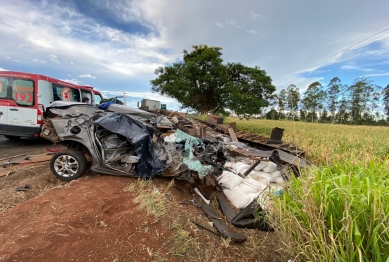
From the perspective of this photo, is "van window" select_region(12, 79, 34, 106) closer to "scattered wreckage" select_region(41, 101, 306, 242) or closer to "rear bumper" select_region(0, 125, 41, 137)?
"rear bumper" select_region(0, 125, 41, 137)

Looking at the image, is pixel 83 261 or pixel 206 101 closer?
pixel 83 261

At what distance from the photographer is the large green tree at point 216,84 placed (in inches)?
486

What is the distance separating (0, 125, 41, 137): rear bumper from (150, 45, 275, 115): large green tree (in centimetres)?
941

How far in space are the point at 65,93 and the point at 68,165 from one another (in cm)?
450

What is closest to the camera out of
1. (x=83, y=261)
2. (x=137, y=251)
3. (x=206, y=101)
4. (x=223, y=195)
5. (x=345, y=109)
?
(x=83, y=261)

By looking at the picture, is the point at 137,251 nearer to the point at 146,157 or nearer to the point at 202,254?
the point at 202,254

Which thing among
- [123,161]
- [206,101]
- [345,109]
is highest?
[345,109]

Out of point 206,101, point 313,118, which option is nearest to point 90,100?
point 206,101

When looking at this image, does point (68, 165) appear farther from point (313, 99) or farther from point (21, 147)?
point (313, 99)

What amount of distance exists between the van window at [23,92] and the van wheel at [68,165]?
3.20 metres

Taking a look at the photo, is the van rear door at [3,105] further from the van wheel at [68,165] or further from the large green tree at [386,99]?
the large green tree at [386,99]

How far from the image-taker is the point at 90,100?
336 inches

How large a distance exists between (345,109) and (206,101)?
1722 inches

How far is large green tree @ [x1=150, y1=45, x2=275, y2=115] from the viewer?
12352mm
